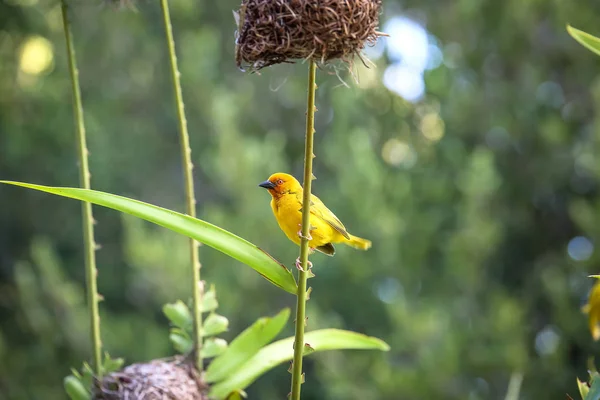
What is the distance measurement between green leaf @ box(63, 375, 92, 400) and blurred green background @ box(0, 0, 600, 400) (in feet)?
14.2

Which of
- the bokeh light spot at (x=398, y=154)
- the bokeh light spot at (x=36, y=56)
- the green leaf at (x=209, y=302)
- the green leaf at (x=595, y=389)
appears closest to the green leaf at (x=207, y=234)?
the green leaf at (x=209, y=302)

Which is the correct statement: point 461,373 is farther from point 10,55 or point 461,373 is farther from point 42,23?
point 10,55

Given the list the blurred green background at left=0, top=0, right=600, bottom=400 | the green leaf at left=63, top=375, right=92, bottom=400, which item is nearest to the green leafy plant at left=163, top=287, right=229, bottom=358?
the green leaf at left=63, top=375, right=92, bottom=400

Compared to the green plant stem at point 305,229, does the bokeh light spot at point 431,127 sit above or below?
above

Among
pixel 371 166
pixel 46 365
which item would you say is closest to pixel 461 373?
pixel 371 166

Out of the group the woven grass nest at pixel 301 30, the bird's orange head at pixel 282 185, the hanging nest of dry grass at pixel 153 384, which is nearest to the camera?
the woven grass nest at pixel 301 30

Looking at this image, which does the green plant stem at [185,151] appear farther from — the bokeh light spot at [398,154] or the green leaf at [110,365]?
the bokeh light spot at [398,154]

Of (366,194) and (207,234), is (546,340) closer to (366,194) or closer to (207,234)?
(366,194)

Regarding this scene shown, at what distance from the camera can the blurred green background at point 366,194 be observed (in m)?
6.36

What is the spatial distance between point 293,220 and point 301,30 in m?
0.84

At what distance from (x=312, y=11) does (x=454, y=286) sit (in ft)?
18.9

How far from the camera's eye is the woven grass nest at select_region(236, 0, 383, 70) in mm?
1392

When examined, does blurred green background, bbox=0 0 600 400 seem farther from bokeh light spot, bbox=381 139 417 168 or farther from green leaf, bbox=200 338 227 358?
green leaf, bbox=200 338 227 358

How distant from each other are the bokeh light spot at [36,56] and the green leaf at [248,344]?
8.38 metres
